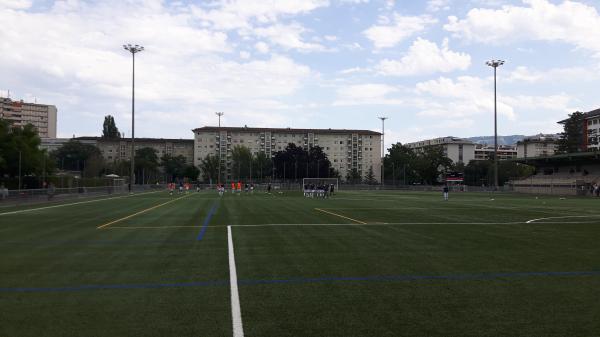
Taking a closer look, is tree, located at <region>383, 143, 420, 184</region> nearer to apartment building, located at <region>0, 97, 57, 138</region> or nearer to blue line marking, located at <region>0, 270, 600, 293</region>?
apartment building, located at <region>0, 97, 57, 138</region>

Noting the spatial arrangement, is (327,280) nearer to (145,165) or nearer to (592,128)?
(145,165)

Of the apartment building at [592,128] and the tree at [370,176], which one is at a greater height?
the apartment building at [592,128]

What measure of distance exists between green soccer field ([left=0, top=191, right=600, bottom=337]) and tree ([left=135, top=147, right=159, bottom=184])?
114349mm

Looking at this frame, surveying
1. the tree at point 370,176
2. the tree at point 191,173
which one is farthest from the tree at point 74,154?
the tree at point 370,176

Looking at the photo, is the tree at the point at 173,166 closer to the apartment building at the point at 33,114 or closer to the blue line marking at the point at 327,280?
the apartment building at the point at 33,114

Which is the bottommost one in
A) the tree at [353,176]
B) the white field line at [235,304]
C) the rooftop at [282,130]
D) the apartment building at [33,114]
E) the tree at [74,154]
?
the white field line at [235,304]

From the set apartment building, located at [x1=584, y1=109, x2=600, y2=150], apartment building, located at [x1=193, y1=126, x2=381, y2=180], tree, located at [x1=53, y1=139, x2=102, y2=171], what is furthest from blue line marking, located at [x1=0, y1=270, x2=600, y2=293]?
apartment building, located at [x1=193, y1=126, x2=381, y2=180]

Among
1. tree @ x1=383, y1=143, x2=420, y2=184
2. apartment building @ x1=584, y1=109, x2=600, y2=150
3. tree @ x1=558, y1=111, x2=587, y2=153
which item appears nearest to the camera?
tree @ x1=558, y1=111, x2=587, y2=153

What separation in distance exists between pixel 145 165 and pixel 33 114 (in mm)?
81375

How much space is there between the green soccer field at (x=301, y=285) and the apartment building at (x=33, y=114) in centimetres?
17850

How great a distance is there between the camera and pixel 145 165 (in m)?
130

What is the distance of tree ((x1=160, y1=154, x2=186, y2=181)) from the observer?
145375 millimetres

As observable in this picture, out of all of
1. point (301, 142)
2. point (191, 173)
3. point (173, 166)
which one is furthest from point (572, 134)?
point (173, 166)

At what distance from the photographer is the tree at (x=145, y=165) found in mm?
129100
